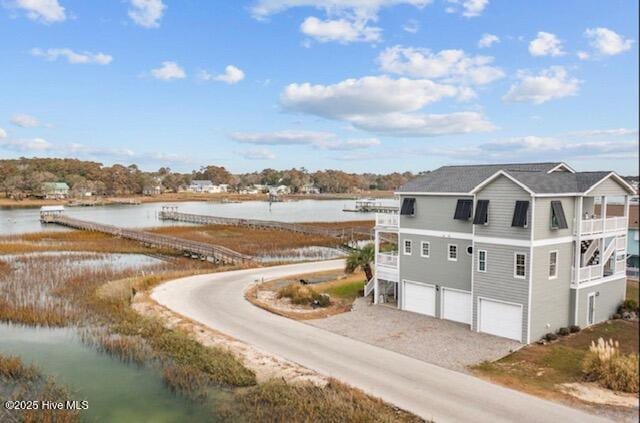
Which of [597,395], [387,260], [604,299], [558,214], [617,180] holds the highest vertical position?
[617,180]

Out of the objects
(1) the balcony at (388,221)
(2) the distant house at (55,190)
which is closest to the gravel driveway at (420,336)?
(1) the balcony at (388,221)

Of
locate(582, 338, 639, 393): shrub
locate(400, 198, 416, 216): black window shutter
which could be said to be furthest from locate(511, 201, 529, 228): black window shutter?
locate(400, 198, 416, 216): black window shutter

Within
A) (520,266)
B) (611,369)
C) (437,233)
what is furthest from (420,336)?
(611,369)

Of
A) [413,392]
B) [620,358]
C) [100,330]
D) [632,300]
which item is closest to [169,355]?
[100,330]

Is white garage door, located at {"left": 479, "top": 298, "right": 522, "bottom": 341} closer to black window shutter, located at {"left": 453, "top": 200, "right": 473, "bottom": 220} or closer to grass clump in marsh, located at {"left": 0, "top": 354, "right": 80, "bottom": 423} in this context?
black window shutter, located at {"left": 453, "top": 200, "right": 473, "bottom": 220}

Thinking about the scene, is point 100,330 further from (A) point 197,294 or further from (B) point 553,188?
(B) point 553,188

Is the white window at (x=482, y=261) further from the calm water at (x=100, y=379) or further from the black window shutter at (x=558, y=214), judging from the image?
the calm water at (x=100, y=379)

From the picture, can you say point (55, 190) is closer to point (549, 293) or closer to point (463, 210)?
point (463, 210)
